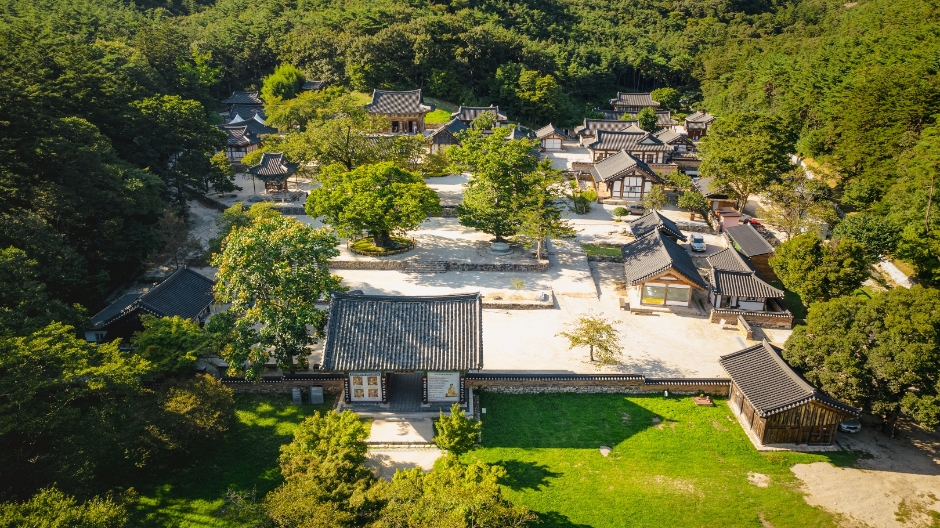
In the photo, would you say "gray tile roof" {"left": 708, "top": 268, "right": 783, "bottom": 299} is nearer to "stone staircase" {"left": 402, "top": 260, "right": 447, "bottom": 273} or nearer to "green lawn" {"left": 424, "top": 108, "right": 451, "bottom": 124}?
"stone staircase" {"left": 402, "top": 260, "right": 447, "bottom": 273}

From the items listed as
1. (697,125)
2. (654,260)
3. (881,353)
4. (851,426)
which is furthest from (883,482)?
(697,125)

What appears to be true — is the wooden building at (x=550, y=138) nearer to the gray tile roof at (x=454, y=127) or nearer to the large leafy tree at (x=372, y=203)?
the gray tile roof at (x=454, y=127)

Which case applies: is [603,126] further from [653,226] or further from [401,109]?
[653,226]

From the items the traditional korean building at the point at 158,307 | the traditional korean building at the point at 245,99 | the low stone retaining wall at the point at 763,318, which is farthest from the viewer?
the traditional korean building at the point at 245,99

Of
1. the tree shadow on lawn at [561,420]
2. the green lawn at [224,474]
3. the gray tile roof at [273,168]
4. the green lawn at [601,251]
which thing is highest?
the gray tile roof at [273,168]

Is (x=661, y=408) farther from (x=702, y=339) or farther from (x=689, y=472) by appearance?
(x=702, y=339)

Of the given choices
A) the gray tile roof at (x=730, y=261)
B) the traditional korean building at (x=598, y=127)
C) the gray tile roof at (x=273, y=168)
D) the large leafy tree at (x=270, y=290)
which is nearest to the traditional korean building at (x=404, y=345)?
the large leafy tree at (x=270, y=290)
